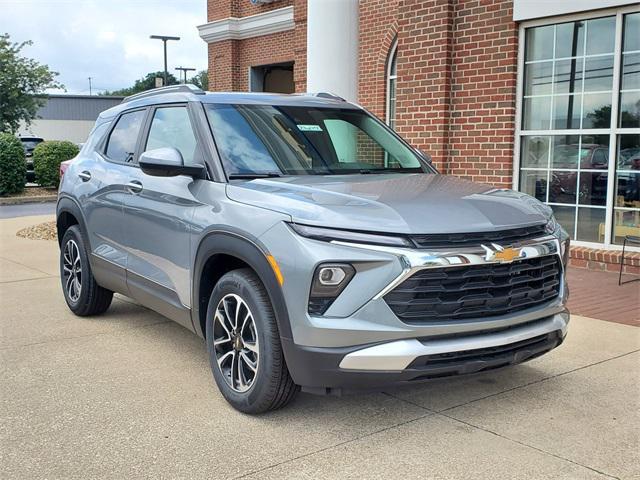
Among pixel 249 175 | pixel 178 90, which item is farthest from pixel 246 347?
pixel 178 90

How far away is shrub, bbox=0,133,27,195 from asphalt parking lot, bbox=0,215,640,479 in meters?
15.8

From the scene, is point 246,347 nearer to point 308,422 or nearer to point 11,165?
point 308,422

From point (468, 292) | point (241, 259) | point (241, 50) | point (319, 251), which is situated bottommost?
point (468, 292)

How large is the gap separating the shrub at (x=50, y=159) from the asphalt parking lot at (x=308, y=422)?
17107mm

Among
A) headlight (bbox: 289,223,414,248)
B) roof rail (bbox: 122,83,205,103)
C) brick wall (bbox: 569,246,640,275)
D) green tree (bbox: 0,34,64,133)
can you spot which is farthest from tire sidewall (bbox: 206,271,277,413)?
green tree (bbox: 0,34,64,133)

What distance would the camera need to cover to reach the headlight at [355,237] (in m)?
3.40

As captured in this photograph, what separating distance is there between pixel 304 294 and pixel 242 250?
0.59 m

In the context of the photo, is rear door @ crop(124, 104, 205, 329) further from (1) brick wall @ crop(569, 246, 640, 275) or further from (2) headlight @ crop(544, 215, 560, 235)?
(1) brick wall @ crop(569, 246, 640, 275)

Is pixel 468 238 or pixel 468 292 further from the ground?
pixel 468 238

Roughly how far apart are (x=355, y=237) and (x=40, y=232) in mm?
10124

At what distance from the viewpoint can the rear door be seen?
14.7 ft

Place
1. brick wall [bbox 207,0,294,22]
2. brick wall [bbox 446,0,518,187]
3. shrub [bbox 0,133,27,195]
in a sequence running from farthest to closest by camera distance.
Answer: shrub [bbox 0,133,27,195] → brick wall [bbox 207,0,294,22] → brick wall [bbox 446,0,518,187]

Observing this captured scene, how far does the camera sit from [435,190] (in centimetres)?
411

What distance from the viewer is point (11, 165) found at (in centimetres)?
1980
